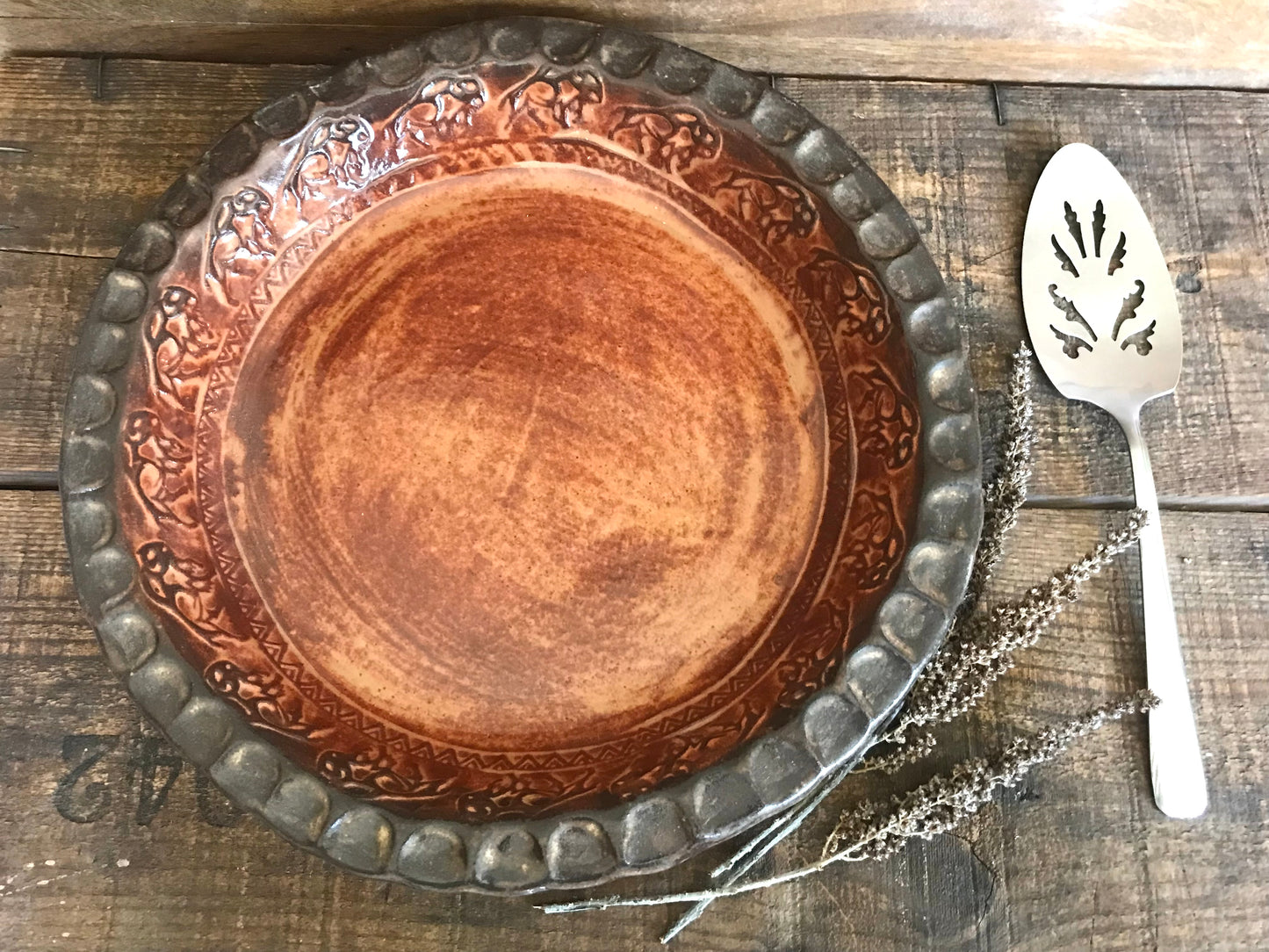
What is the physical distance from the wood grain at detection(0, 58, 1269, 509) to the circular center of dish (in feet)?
0.65

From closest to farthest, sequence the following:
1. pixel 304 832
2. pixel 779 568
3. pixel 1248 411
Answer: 1. pixel 304 832
2. pixel 779 568
3. pixel 1248 411

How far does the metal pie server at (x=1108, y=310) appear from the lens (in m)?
0.76

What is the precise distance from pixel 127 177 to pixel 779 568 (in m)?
0.69

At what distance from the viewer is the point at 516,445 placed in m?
0.75

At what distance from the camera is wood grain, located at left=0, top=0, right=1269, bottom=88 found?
81cm

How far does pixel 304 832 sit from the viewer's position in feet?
1.93

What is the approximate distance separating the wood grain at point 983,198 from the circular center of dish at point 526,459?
0.20 metres

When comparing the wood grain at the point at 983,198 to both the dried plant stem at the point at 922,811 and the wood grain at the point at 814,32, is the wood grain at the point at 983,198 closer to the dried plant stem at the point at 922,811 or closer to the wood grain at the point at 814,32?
the wood grain at the point at 814,32

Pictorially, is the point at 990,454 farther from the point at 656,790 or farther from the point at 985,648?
the point at 656,790

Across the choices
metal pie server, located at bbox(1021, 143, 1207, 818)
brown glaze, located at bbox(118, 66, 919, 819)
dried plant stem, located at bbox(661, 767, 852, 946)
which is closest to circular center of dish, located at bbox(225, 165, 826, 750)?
brown glaze, located at bbox(118, 66, 919, 819)

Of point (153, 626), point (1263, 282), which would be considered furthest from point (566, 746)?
point (1263, 282)

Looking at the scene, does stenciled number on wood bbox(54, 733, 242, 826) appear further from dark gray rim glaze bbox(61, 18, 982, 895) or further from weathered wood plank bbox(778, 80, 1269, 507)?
weathered wood plank bbox(778, 80, 1269, 507)

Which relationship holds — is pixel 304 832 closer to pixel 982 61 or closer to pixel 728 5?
pixel 728 5

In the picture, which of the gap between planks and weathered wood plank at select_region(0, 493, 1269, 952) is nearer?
weathered wood plank at select_region(0, 493, 1269, 952)
